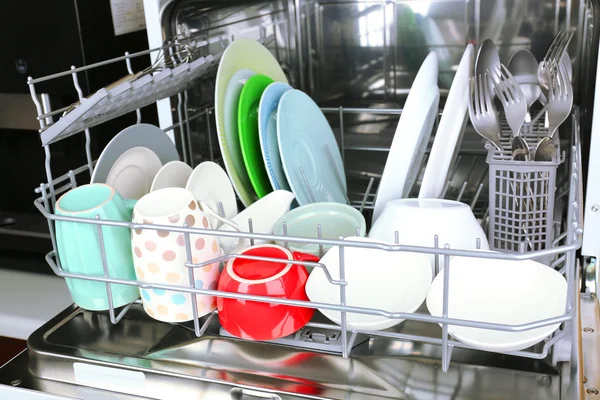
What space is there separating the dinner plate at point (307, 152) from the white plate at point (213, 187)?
0.09 metres

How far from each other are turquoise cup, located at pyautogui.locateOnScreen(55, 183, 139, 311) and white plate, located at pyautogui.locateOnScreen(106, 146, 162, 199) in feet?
0.28

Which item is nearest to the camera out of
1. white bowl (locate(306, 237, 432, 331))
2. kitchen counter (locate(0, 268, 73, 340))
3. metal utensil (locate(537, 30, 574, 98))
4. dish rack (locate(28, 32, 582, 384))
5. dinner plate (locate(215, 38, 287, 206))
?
dish rack (locate(28, 32, 582, 384))

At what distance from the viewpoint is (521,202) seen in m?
0.67

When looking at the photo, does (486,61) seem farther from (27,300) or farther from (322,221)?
(27,300)

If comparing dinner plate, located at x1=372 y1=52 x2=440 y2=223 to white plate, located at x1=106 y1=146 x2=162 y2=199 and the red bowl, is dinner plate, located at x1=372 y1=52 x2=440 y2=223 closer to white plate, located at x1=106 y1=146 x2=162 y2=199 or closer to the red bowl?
the red bowl

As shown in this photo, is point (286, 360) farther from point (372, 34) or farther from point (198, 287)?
point (372, 34)

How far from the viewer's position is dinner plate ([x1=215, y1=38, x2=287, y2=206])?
83 centimetres

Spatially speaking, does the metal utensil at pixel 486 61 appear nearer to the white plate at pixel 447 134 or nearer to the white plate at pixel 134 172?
the white plate at pixel 447 134

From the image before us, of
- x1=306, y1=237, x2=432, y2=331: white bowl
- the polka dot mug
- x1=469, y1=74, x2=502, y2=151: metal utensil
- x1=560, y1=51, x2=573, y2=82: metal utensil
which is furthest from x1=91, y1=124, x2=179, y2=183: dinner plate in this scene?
x1=560, y1=51, x2=573, y2=82: metal utensil

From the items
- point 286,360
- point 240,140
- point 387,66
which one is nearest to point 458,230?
point 286,360

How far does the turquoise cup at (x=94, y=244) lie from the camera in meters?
0.65

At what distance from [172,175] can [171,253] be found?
0.18m

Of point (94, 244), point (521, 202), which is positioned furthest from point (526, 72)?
point (94, 244)

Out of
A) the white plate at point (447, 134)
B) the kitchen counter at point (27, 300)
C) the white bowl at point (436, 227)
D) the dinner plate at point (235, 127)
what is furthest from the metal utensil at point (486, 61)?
the kitchen counter at point (27, 300)
